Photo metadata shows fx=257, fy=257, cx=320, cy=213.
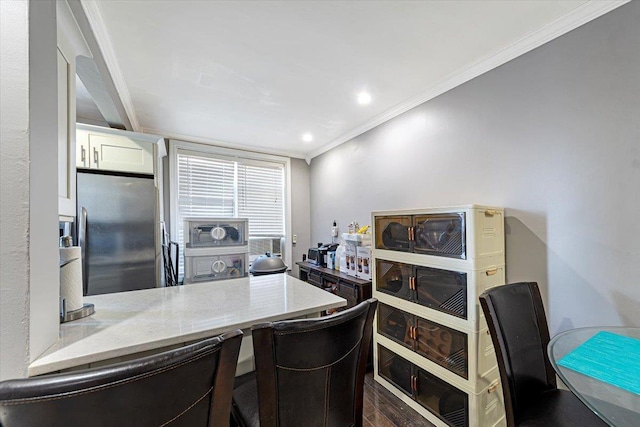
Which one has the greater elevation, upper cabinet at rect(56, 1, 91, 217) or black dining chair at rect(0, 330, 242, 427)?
upper cabinet at rect(56, 1, 91, 217)

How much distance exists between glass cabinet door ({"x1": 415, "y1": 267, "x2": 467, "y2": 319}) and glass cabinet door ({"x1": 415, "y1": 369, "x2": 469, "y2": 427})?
53 cm

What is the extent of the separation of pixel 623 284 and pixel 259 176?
13.0 ft

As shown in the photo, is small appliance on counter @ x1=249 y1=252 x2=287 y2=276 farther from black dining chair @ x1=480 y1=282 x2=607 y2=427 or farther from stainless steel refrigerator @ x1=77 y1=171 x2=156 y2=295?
black dining chair @ x1=480 y1=282 x2=607 y2=427

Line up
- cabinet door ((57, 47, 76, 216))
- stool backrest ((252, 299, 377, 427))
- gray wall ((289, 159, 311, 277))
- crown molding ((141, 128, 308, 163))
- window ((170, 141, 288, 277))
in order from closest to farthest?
→ stool backrest ((252, 299, 377, 427)) → cabinet door ((57, 47, 76, 216)) → crown molding ((141, 128, 308, 163)) → window ((170, 141, 288, 277)) → gray wall ((289, 159, 311, 277))

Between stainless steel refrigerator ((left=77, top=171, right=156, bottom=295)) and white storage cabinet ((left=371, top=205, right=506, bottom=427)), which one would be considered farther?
stainless steel refrigerator ((left=77, top=171, right=156, bottom=295))

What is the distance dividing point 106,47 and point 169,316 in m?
1.89

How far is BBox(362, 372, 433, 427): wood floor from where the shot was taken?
6.10ft

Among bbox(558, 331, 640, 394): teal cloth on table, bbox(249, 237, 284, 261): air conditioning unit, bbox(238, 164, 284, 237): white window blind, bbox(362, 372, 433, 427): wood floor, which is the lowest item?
bbox(362, 372, 433, 427): wood floor

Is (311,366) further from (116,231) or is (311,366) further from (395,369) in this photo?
(116,231)

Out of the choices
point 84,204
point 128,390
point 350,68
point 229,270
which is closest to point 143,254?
point 84,204

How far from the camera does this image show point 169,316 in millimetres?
1166

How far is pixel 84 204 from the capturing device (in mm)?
2203

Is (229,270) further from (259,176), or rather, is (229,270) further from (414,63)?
(414,63)

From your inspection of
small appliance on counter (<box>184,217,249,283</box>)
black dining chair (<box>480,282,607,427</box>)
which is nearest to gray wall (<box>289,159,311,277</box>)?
small appliance on counter (<box>184,217,249,283</box>)
